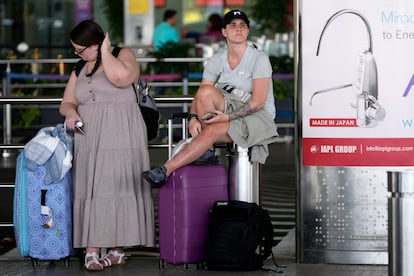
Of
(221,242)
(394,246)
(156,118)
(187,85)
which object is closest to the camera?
(394,246)

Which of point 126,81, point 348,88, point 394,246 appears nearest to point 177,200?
point 126,81

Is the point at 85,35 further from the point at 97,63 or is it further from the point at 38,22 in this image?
the point at 38,22

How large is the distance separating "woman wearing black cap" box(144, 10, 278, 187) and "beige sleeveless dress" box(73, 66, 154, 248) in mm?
353

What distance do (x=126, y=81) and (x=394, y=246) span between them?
248 centimetres

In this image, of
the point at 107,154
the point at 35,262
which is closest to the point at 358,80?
the point at 107,154

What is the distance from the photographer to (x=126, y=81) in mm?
8078

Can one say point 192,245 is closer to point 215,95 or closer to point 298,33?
point 215,95

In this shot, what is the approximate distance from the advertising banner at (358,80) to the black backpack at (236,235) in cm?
70

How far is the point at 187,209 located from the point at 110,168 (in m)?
0.62

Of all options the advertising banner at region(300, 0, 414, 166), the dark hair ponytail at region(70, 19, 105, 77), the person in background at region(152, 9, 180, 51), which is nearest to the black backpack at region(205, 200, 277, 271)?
the advertising banner at region(300, 0, 414, 166)

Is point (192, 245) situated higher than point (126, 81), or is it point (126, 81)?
point (126, 81)

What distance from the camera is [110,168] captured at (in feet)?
26.8

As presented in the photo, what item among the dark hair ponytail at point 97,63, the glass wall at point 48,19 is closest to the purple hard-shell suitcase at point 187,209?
the dark hair ponytail at point 97,63

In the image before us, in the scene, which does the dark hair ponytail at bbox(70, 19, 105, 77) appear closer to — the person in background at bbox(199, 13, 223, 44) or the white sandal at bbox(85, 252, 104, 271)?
the white sandal at bbox(85, 252, 104, 271)
